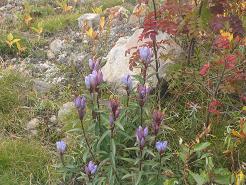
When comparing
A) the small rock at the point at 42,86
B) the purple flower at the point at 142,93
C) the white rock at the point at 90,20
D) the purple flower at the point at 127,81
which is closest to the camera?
the purple flower at the point at 142,93

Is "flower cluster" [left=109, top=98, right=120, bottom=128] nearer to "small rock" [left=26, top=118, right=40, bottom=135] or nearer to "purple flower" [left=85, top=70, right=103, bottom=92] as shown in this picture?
"purple flower" [left=85, top=70, right=103, bottom=92]

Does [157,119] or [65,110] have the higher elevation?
[157,119]

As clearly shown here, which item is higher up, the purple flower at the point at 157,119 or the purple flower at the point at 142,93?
the purple flower at the point at 142,93

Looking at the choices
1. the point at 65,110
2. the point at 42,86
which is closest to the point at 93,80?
the point at 65,110

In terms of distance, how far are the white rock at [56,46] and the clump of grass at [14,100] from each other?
997mm

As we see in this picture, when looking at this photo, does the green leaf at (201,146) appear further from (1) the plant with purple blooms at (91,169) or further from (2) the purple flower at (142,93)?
(1) the plant with purple blooms at (91,169)

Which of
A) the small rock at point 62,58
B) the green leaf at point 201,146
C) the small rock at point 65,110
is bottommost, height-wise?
the small rock at point 65,110

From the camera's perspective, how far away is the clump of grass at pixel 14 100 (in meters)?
4.43

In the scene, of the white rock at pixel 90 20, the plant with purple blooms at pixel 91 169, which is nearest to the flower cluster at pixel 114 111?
the plant with purple blooms at pixel 91 169

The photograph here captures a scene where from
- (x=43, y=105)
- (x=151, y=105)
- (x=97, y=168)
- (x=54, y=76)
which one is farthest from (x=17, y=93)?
(x=97, y=168)

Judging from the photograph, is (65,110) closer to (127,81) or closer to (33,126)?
(33,126)

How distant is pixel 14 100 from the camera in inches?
185

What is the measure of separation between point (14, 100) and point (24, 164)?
0.99 metres

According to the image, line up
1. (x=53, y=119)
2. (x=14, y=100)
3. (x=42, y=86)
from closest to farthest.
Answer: (x=53, y=119), (x=14, y=100), (x=42, y=86)
